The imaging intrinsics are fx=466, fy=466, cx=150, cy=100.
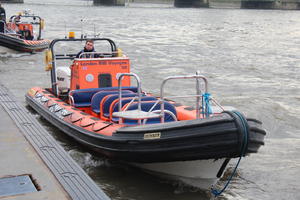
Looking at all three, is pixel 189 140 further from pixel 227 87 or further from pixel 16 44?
pixel 16 44

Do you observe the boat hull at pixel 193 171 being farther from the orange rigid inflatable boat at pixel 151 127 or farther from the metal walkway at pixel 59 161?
the metal walkway at pixel 59 161

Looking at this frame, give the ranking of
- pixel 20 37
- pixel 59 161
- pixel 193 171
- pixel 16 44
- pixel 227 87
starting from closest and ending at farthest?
pixel 59 161 < pixel 193 171 < pixel 227 87 < pixel 16 44 < pixel 20 37

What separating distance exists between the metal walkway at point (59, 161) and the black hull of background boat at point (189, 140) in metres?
1.03

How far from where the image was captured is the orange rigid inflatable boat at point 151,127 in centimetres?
555

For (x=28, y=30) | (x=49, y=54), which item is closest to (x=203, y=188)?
(x=49, y=54)

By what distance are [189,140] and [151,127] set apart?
0.58 metres

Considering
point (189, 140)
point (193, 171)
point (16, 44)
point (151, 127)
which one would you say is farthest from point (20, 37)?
point (189, 140)

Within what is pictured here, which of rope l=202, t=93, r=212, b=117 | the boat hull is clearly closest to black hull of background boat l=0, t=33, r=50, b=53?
the boat hull

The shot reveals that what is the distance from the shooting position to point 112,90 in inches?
340

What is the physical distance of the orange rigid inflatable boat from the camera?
5555 millimetres

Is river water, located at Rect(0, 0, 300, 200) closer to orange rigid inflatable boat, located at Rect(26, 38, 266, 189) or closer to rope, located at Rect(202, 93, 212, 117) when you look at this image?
orange rigid inflatable boat, located at Rect(26, 38, 266, 189)

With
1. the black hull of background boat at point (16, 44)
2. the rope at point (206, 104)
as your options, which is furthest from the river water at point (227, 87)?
the rope at point (206, 104)

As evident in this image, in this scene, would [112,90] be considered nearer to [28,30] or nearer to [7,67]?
[7,67]

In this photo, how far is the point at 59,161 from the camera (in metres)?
5.18
